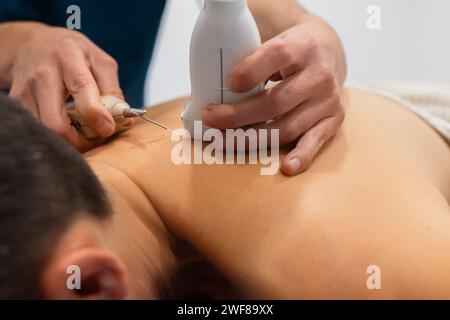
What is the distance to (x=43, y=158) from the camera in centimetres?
51

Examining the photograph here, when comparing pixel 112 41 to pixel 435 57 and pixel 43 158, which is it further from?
pixel 435 57

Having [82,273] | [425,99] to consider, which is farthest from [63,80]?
[425,99]

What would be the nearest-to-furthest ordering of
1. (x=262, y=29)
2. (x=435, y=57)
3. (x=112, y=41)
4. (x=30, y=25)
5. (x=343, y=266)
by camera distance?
(x=343, y=266), (x=30, y=25), (x=262, y=29), (x=112, y=41), (x=435, y=57)

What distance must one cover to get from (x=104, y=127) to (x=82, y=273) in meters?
0.26

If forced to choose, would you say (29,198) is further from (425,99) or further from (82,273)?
(425,99)

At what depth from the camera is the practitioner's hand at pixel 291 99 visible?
663mm

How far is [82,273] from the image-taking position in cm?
52

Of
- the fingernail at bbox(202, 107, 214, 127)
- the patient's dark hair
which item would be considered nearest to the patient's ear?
the patient's dark hair

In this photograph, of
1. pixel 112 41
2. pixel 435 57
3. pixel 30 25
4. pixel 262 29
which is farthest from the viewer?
pixel 435 57

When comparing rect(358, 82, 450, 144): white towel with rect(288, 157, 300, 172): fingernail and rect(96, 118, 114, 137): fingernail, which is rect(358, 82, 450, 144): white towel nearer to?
rect(288, 157, 300, 172): fingernail

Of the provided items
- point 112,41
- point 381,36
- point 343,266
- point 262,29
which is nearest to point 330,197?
point 343,266

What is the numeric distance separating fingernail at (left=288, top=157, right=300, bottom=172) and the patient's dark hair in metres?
0.26

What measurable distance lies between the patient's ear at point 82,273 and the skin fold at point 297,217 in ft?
0.30

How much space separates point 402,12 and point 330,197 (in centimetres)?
95
